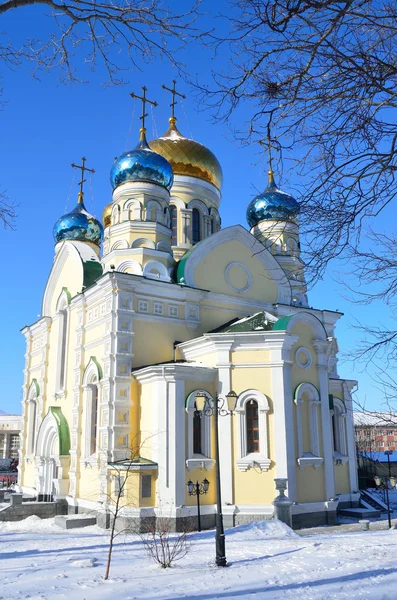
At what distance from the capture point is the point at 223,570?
290 inches

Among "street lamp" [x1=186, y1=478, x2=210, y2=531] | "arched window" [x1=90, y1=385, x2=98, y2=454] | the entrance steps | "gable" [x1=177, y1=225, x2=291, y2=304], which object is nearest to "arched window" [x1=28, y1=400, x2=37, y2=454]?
"arched window" [x1=90, y1=385, x2=98, y2=454]

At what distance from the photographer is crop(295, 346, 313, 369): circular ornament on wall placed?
13.8m

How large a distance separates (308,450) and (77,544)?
19.1 ft

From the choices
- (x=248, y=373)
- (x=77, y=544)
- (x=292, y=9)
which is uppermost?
(x=292, y=9)

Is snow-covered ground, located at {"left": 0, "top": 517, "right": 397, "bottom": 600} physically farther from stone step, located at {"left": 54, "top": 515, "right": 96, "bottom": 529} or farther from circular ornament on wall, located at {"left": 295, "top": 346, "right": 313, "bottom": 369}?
circular ornament on wall, located at {"left": 295, "top": 346, "right": 313, "bottom": 369}

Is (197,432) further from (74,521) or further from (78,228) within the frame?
(78,228)

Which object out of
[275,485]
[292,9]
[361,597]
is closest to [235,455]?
[275,485]

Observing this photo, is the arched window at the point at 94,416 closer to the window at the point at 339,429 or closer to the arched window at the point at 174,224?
the arched window at the point at 174,224

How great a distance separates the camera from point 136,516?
12133 mm

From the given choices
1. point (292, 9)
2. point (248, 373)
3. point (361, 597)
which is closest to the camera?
point (292, 9)

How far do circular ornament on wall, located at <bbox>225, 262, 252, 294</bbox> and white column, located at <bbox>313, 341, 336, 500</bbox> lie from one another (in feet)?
11.1

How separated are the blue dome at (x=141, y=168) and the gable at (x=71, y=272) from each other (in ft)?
8.10

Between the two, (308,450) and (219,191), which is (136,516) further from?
(219,191)

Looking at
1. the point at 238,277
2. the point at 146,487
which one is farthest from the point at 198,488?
the point at 238,277
